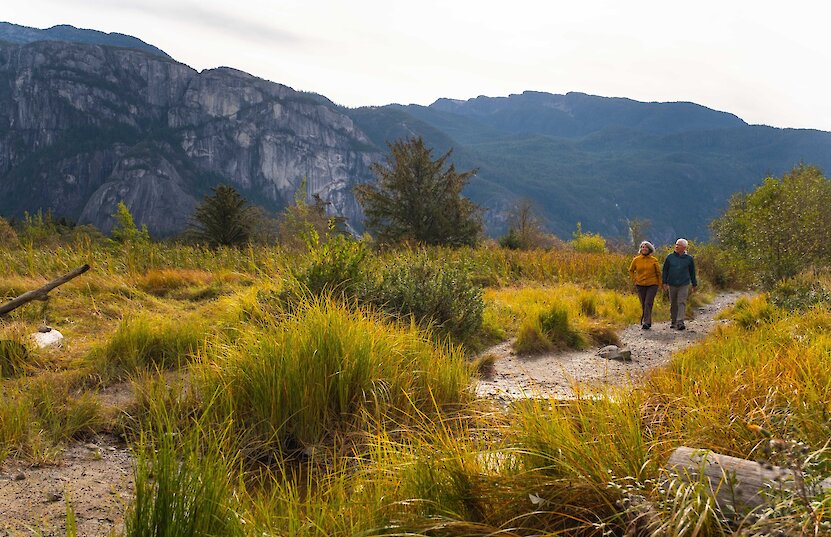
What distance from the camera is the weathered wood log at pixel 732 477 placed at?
6.35ft

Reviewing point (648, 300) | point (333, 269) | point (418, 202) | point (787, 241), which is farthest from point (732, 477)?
point (418, 202)

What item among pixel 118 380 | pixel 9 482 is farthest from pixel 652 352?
pixel 9 482

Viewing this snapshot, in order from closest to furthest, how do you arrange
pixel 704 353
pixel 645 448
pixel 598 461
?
pixel 598 461 → pixel 645 448 → pixel 704 353

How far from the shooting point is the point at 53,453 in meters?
3.28

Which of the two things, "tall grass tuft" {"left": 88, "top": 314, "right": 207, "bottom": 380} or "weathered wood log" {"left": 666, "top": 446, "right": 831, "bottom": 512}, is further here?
"tall grass tuft" {"left": 88, "top": 314, "right": 207, "bottom": 380}

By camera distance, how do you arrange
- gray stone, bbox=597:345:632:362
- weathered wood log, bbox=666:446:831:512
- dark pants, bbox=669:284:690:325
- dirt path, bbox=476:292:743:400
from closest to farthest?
weathered wood log, bbox=666:446:831:512
dirt path, bbox=476:292:743:400
gray stone, bbox=597:345:632:362
dark pants, bbox=669:284:690:325

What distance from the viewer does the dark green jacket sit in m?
11.0

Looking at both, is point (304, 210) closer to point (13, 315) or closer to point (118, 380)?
point (13, 315)

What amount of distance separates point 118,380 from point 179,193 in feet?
682

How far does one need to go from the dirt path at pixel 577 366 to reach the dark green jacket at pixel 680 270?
1.07 metres

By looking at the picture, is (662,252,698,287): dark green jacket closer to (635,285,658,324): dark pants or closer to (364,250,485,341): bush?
(635,285,658,324): dark pants

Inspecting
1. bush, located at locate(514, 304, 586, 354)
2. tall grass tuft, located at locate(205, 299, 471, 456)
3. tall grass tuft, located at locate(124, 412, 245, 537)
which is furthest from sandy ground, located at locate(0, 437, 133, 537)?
bush, located at locate(514, 304, 586, 354)

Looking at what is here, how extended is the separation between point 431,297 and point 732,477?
5444 mm

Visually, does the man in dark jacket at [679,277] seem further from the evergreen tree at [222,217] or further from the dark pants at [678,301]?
the evergreen tree at [222,217]
